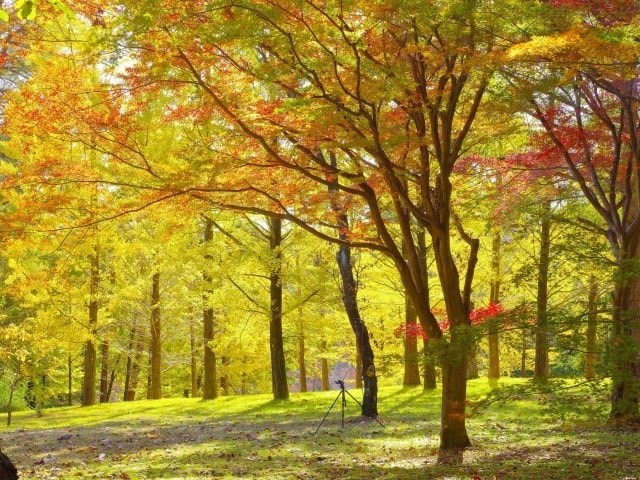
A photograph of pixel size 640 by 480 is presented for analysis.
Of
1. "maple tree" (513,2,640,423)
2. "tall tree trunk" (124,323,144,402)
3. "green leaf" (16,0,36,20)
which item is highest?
"maple tree" (513,2,640,423)

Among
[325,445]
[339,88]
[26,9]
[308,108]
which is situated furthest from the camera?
[325,445]

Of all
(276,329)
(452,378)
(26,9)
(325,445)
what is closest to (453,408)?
(452,378)

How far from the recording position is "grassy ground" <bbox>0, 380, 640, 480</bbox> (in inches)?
269

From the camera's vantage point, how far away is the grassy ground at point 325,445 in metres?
6.82

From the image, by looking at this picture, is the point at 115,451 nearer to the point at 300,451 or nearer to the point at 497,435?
the point at 300,451

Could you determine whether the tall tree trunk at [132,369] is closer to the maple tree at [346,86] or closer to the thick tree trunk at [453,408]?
the maple tree at [346,86]

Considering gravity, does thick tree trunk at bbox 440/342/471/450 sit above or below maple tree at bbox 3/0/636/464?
below

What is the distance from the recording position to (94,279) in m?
17.7

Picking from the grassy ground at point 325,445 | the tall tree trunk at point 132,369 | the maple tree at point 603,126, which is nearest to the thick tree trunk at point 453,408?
the grassy ground at point 325,445

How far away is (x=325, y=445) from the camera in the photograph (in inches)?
362

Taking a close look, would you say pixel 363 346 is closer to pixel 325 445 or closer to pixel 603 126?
pixel 325 445

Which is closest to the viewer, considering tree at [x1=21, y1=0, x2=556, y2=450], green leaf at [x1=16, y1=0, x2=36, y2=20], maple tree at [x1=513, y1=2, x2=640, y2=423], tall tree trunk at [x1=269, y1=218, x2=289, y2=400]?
green leaf at [x1=16, y1=0, x2=36, y2=20]

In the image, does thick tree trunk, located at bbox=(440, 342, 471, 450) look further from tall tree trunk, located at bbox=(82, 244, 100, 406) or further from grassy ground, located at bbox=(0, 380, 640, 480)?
tall tree trunk, located at bbox=(82, 244, 100, 406)

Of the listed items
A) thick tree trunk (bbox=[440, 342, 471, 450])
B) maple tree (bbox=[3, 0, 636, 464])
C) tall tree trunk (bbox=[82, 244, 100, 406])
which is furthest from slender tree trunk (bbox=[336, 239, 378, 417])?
tall tree trunk (bbox=[82, 244, 100, 406])
